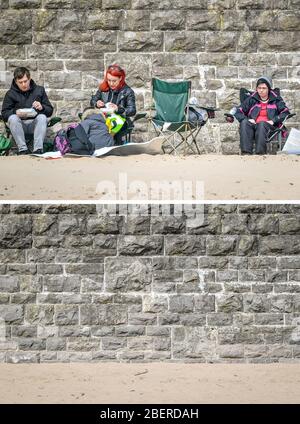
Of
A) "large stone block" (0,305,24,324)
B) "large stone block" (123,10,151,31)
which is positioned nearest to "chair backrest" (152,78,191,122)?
"large stone block" (123,10,151,31)

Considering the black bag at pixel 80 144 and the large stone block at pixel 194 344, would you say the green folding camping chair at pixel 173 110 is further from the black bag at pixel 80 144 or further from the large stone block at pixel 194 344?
the large stone block at pixel 194 344

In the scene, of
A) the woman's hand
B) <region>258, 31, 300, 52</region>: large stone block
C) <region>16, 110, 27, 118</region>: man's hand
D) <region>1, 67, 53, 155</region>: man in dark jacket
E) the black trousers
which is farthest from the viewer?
<region>258, 31, 300, 52</region>: large stone block

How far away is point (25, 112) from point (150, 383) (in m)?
3.63

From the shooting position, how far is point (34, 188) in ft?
44.0

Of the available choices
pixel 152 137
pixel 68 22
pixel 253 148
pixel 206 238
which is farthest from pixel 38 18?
pixel 206 238

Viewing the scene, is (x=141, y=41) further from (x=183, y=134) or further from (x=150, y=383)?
(x=150, y=383)

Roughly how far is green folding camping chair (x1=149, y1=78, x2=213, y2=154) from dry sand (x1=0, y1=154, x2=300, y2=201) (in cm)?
100

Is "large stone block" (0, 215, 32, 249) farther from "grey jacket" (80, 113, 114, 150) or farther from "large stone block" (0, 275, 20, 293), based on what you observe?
Result: "grey jacket" (80, 113, 114, 150)

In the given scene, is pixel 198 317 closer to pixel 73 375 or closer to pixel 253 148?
pixel 73 375

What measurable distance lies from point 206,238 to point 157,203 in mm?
662

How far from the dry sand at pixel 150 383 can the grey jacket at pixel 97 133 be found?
2572mm

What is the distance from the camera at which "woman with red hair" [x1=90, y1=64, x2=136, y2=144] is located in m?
15.0

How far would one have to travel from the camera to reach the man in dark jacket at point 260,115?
14922mm

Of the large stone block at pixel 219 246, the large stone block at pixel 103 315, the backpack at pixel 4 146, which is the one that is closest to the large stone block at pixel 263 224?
the large stone block at pixel 219 246
